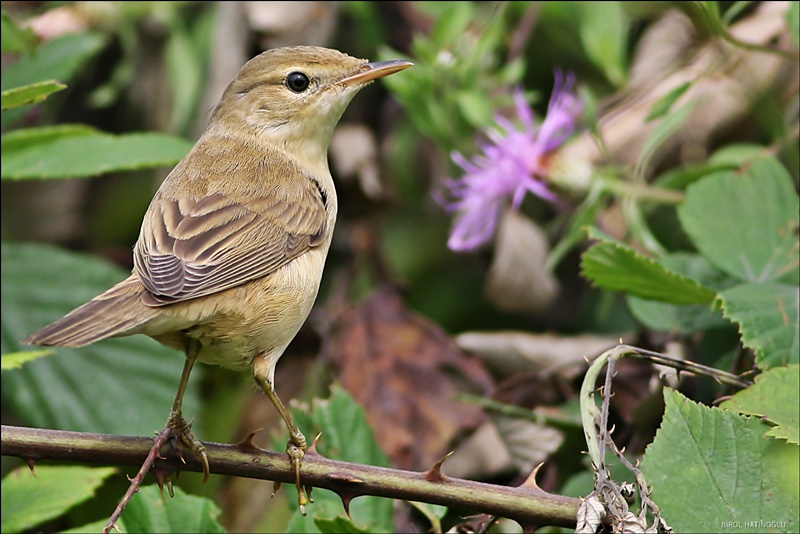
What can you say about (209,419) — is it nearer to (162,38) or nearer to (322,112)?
(322,112)

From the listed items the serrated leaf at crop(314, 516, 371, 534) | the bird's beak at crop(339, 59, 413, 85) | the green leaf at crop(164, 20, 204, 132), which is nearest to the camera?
the serrated leaf at crop(314, 516, 371, 534)

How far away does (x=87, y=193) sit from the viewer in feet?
16.2

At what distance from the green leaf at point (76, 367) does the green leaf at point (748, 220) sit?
1864 mm

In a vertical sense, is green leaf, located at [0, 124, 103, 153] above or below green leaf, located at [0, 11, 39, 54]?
below

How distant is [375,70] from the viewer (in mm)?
3102

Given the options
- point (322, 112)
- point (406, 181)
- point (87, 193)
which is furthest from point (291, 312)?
point (87, 193)

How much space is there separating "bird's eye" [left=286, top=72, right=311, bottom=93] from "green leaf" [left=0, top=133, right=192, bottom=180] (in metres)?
0.41

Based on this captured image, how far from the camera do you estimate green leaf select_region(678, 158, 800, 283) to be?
2.92m

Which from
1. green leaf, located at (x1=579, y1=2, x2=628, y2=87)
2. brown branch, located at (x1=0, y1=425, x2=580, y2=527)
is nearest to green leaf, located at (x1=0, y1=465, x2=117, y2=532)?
brown branch, located at (x1=0, y1=425, x2=580, y2=527)

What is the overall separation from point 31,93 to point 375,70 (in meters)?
1.04

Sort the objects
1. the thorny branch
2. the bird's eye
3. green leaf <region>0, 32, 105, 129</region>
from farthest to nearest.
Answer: green leaf <region>0, 32, 105, 129</region> → the bird's eye → the thorny branch

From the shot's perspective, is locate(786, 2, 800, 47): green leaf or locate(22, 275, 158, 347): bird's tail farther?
locate(786, 2, 800, 47): green leaf

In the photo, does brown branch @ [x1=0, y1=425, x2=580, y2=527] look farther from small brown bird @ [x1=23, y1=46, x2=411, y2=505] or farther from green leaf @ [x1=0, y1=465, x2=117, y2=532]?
green leaf @ [x1=0, y1=465, x2=117, y2=532]

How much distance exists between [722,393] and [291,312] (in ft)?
4.13
